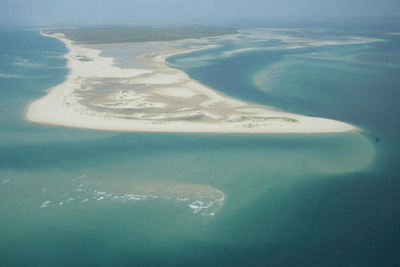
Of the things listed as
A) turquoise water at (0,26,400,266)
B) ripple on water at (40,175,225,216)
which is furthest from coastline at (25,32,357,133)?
ripple on water at (40,175,225,216)

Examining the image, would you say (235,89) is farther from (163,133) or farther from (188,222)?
(188,222)

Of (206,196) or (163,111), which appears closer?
(206,196)

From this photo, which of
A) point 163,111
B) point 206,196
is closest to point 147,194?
point 206,196

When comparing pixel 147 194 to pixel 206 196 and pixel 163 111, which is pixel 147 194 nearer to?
pixel 206 196

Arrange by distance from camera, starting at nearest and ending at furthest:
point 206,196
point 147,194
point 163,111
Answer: point 206,196
point 147,194
point 163,111

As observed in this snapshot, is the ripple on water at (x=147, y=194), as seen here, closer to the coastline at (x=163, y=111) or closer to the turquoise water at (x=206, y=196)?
the turquoise water at (x=206, y=196)
